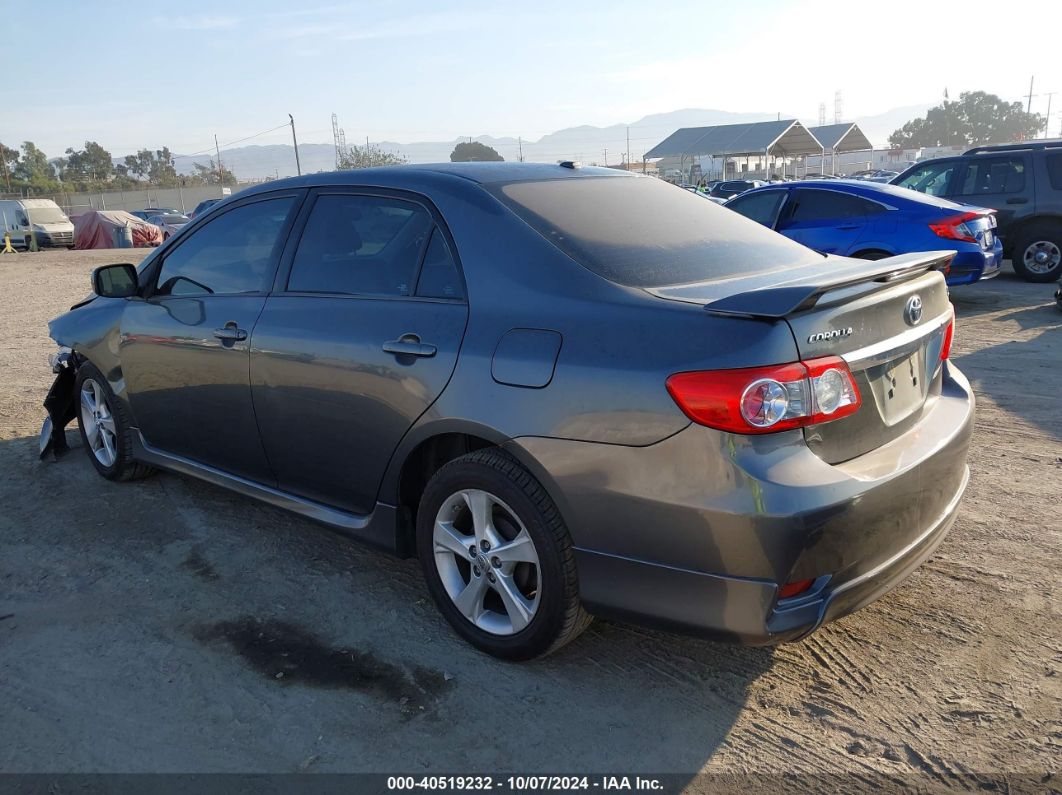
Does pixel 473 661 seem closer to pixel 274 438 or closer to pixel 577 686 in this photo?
pixel 577 686

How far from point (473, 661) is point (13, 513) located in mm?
2965

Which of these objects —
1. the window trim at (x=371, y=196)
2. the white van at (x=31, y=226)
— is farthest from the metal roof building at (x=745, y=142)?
the window trim at (x=371, y=196)

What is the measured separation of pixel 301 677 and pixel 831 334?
208 centimetres

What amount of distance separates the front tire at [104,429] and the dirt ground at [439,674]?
0.55 meters

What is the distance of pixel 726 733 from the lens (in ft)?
8.68

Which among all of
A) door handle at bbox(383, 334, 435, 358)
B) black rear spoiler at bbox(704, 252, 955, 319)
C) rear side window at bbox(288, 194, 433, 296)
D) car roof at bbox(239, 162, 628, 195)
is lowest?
door handle at bbox(383, 334, 435, 358)

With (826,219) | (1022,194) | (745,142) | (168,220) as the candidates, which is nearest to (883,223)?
(826,219)

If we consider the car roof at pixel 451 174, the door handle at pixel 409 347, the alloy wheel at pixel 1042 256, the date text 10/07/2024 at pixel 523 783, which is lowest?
the date text 10/07/2024 at pixel 523 783

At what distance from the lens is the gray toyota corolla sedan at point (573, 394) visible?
2412 mm

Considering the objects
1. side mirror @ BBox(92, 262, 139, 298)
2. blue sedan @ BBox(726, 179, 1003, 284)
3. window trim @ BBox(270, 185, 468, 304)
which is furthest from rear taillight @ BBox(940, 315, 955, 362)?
blue sedan @ BBox(726, 179, 1003, 284)

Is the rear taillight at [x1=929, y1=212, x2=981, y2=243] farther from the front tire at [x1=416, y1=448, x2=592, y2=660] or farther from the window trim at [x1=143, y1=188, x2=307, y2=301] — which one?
the front tire at [x1=416, y1=448, x2=592, y2=660]

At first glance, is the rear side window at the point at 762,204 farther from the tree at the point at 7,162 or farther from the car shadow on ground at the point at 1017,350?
the tree at the point at 7,162

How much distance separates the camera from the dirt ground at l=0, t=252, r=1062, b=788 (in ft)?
8.46

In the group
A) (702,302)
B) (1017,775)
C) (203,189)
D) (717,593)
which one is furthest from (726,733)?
(203,189)
